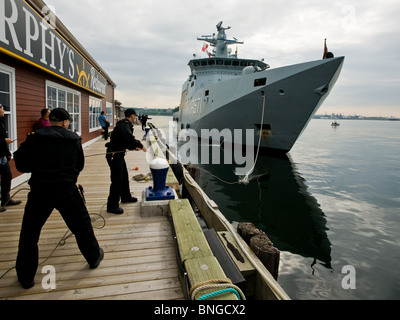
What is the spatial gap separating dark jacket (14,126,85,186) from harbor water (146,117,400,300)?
13.7 feet

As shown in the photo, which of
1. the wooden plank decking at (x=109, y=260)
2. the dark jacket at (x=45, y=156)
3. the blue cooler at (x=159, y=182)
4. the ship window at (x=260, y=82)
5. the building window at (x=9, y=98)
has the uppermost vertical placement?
the ship window at (x=260, y=82)

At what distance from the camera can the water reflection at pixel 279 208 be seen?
6.04 meters

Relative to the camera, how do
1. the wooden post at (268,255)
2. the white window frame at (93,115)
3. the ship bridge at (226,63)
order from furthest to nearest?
the ship bridge at (226,63) → the white window frame at (93,115) → the wooden post at (268,255)

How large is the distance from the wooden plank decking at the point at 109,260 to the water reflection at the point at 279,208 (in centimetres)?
375

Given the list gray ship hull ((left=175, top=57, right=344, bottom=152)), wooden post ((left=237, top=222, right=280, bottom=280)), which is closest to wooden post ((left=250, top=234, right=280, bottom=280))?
wooden post ((left=237, top=222, right=280, bottom=280))

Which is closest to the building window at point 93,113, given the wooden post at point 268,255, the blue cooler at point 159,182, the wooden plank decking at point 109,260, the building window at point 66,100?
the building window at point 66,100

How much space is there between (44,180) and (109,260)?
1.34m

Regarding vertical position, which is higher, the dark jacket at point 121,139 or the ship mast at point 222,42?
the ship mast at point 222,42

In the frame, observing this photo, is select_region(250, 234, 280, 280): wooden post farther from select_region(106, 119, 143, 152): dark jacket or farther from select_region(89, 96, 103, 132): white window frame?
select_region(89, 96, 103, 132): white window frame

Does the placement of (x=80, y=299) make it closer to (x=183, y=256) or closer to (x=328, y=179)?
(x=183, y=256)

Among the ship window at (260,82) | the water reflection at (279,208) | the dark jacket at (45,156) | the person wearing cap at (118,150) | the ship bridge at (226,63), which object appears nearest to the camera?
the dark jacket at (45,156)

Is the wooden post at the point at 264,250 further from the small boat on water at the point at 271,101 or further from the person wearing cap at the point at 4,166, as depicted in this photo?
the small boat on water at the point at 271,101

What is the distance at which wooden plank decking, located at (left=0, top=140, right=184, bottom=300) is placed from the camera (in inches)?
97.6
